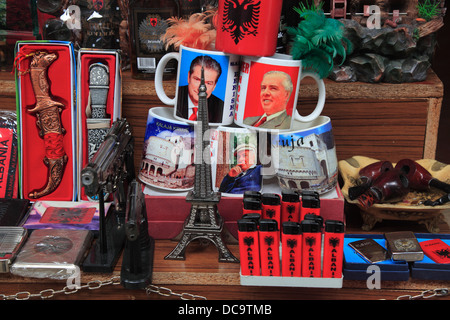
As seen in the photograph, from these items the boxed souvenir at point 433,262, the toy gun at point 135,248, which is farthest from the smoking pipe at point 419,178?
the toy gun at point 135,248

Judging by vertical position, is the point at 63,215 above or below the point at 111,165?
below

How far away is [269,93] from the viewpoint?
1.28 metres

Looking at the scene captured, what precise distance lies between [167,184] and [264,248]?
12.8 inches

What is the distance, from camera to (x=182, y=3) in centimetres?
141

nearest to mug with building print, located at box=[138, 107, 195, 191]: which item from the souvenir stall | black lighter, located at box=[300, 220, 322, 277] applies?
the souvenir stall

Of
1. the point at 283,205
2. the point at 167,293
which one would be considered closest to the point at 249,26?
the point at 283,205

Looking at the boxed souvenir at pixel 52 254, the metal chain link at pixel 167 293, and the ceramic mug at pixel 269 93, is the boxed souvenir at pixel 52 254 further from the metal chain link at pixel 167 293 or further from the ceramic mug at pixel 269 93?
the ceramic mug at pixel 269 93

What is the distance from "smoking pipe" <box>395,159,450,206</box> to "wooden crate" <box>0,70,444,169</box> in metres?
0.14

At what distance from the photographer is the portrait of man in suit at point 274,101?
4.16ft

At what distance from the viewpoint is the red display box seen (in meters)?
1.29

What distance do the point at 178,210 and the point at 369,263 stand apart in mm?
473

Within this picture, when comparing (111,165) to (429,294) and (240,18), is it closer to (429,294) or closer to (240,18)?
(240,18)

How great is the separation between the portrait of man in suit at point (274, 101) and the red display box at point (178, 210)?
198 millimetres

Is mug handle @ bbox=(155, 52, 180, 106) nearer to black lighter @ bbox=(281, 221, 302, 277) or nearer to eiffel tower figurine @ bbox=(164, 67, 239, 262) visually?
eiffel tower figurine @ bbox=(164, 67, 239, 262)
